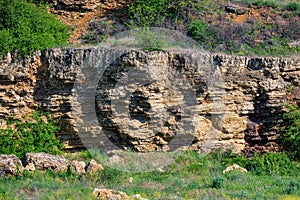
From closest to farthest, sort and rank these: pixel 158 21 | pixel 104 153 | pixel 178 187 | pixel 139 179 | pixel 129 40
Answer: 1. pixel 178 187
2. pixel 139 179
3. pixel 104 153
4. pixel 129 40
5. pixel 158 21

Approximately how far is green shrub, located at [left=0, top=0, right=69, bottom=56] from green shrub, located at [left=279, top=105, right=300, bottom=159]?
7039 mm

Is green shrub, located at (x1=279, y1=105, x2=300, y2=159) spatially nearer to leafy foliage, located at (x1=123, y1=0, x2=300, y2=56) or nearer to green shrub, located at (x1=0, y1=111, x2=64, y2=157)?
leafy foliage, located at (x1=123, y1=0, x2=300, y2=56)

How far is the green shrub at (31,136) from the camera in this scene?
1330 centimetres

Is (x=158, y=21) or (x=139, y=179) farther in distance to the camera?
(x=158, y=21)

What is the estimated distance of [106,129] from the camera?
1390cm

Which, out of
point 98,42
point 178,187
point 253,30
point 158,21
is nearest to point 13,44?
point 98,42

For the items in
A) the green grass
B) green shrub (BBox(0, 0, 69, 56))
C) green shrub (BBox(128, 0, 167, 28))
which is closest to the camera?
green shrub (BBox(0, 0, 69, 56))

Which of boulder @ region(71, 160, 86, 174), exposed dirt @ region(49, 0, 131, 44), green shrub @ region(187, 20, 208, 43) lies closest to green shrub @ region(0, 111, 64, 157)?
boulder @ region(71, 160, 86, 174)

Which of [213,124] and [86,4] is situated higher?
[86,4]

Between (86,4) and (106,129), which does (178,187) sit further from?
(86,4)

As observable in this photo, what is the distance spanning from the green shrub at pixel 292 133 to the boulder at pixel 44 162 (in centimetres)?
613

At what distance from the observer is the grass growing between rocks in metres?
9.18

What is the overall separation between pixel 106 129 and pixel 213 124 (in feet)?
9.76

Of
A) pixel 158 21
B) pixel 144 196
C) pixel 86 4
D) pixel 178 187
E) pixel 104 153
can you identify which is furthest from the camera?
pixel 86 4
